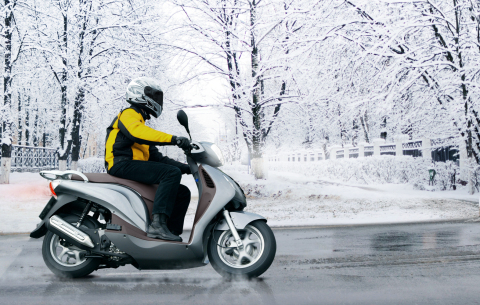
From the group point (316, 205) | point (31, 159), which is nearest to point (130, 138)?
point (316, 205)

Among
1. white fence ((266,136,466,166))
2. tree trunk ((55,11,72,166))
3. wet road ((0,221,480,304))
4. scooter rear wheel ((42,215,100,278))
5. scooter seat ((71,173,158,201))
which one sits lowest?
wet road ((0,221,480,304))

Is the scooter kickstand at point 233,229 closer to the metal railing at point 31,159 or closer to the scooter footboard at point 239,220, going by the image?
the scooter footboard at point 239,220

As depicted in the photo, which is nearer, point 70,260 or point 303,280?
point 303,280

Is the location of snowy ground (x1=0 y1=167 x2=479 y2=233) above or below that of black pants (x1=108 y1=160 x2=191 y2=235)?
below

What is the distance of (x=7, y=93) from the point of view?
60.5 feet

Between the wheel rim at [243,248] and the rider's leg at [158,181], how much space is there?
0.43m

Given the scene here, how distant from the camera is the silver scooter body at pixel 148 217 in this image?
4.34 m

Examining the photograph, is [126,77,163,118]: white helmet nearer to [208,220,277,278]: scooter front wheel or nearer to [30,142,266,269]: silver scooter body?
[30,142,266,269]: silver scooter body

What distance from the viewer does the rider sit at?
4375mm

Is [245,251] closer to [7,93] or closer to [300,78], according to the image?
[300,78]

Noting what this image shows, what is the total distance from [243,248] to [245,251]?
1.5 inches

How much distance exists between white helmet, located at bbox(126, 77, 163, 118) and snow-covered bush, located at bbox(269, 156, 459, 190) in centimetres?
1361

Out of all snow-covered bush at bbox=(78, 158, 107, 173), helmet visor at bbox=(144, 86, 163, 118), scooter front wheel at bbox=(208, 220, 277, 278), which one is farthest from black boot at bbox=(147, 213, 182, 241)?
snow-covered bush at bbox=(78, 158, 107, 173)

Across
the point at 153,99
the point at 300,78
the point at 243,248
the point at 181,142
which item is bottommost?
the point at 243,248
